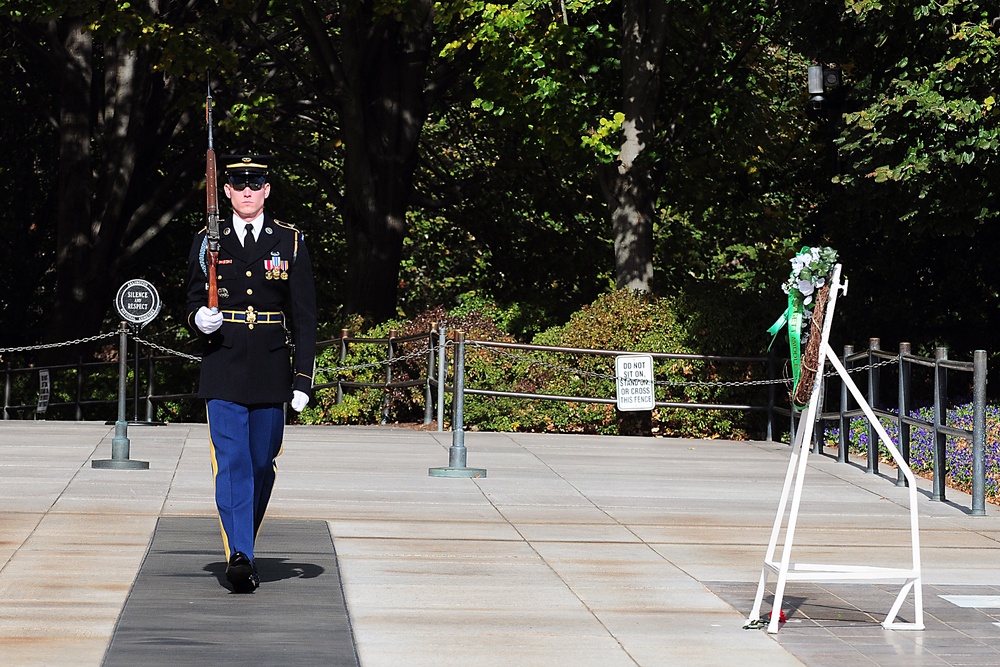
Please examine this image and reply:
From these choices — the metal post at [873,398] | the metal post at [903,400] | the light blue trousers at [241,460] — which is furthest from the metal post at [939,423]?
the light blue trousers at [241,460]

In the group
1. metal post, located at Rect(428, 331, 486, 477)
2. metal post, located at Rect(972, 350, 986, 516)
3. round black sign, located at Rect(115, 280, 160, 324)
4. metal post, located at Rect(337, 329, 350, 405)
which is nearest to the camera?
metal post, located at Rect(972, 350, 986, 516)

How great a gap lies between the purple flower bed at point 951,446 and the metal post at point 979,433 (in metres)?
0.61

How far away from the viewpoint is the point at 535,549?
10305 mm

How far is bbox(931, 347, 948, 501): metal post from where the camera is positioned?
13273mm

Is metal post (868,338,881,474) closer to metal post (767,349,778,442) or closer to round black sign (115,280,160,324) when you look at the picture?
metal post (767,349,778,442)

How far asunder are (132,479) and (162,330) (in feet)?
72.4

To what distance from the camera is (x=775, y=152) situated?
25.0m

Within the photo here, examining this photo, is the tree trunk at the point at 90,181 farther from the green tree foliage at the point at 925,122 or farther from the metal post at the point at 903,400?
the metal post at the point at 903,400

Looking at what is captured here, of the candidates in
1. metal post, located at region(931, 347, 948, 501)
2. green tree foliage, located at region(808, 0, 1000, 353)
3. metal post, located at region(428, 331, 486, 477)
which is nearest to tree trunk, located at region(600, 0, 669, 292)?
green tree foliage, located at region(808, 0, 1000, 353)

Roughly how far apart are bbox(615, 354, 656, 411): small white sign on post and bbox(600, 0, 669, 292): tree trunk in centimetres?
269

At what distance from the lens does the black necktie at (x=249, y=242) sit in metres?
8.65

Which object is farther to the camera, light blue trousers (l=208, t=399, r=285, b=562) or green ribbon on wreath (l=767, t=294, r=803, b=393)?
light blue trousers (l=208, t=399, r=285, b=562)

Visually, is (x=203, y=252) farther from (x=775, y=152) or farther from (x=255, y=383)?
(x=775, y=152)

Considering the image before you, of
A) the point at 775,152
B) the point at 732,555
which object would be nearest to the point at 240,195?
the point at 732,555
